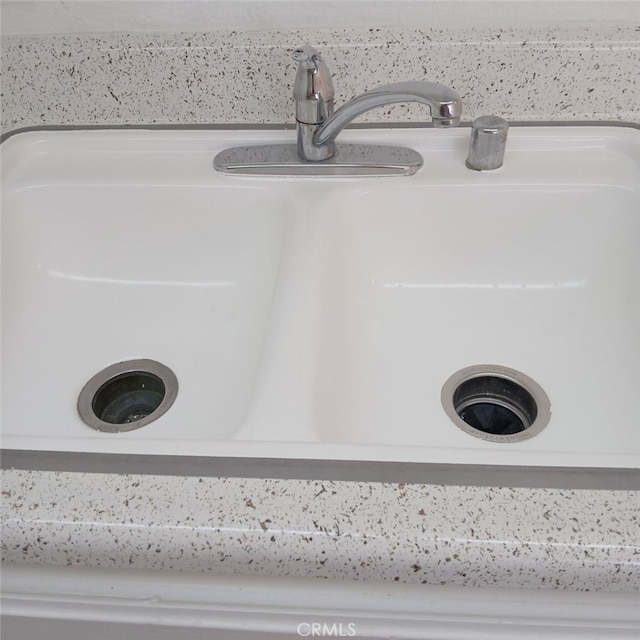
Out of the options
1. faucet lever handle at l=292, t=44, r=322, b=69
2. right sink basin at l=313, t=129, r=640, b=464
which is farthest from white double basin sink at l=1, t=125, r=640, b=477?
faucet lever handle at l=292, t=44, r=322, b=69

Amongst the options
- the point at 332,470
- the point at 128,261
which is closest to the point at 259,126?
the point at 128,261

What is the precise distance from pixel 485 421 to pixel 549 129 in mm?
367

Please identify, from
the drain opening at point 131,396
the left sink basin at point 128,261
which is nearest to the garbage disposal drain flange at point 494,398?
the left sink basin at point 128,261

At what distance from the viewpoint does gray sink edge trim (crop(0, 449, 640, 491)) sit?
1.49ft

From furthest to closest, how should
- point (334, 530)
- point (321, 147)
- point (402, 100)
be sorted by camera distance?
point (321, 147) → point (402, 100) → point (334, 530)

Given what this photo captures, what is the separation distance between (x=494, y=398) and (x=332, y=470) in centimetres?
33

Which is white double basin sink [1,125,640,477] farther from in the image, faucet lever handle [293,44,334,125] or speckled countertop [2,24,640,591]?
speckled countertop [2,24,640,591]

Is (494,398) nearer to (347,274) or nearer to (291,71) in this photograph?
(347,274)

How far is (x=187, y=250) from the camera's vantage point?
82 centimetres

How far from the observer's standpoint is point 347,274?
29.3 inches

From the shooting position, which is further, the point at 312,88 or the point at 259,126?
the point at 259,126

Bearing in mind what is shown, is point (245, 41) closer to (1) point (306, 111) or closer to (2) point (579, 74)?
(1) point (306, 111)

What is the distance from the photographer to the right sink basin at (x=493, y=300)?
0.68 m

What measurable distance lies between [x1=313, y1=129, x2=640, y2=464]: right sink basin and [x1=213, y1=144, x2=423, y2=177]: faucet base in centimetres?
2
